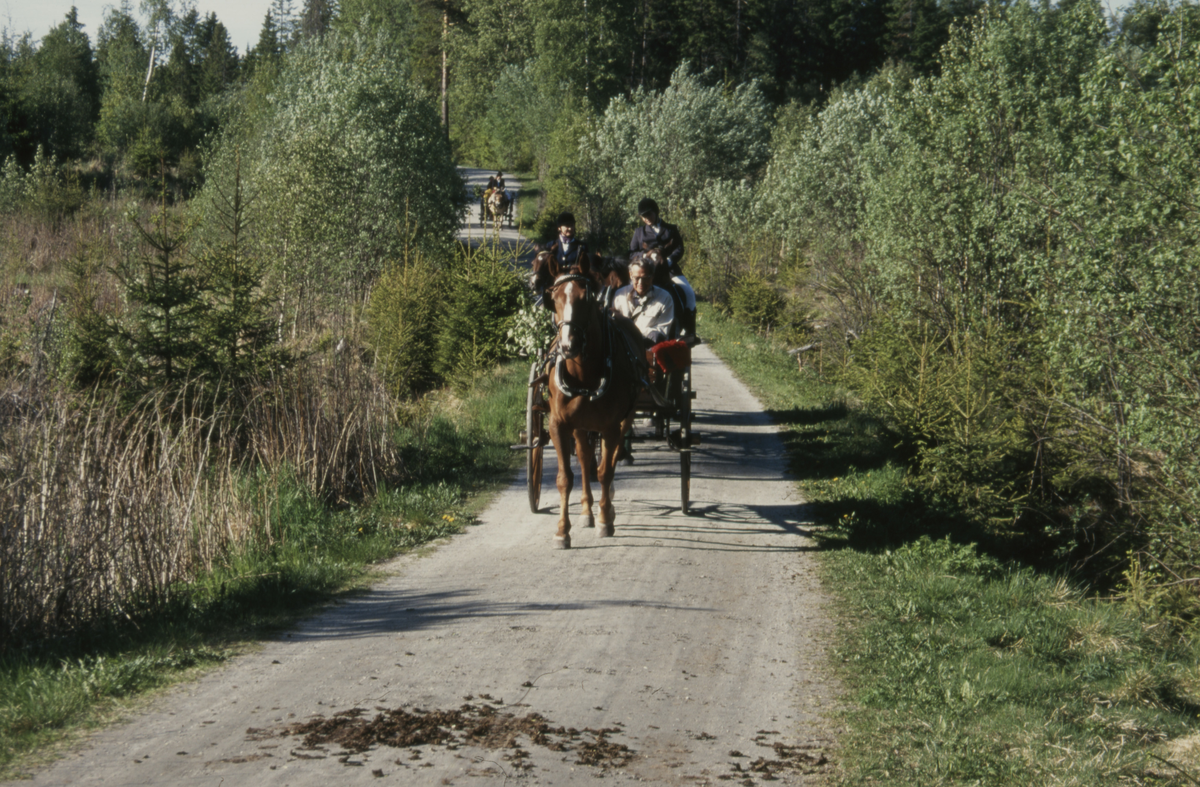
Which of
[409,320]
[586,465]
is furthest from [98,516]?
[409,320]

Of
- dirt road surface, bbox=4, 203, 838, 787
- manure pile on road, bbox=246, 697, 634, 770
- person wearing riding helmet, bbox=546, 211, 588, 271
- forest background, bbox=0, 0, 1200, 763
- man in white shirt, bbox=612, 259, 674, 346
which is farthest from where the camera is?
person wearing riding helmet, bbox=546, 211, 588, 271

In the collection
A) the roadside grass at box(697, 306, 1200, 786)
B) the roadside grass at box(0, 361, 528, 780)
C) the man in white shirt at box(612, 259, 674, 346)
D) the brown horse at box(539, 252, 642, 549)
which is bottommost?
the roadside grass at box(697, 306, 1200, 786)

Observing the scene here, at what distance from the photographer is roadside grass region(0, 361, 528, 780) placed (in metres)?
4.97

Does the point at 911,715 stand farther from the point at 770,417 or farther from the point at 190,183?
the point at 190,183

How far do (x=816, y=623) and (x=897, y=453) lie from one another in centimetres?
647

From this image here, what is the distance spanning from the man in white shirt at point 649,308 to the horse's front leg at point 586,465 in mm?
1661

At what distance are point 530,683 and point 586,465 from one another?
3591 mm

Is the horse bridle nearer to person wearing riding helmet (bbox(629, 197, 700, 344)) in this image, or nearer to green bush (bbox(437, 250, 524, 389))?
person wearing riding helmet (bbox(629, 197, 700, 344))

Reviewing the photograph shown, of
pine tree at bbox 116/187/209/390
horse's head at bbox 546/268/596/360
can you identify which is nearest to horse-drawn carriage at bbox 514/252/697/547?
horse's head at bbox 546/268/596/360

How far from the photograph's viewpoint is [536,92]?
193 feet

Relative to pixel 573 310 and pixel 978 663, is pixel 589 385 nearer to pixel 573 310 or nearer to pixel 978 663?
pixel 573 310

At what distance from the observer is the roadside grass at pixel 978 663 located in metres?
4.84

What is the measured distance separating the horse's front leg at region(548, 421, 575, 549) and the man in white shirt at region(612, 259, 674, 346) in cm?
193

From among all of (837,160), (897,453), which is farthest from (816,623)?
(837,160)
